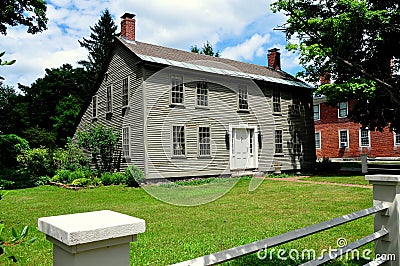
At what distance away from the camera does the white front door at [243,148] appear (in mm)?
16984

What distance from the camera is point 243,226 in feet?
21.7

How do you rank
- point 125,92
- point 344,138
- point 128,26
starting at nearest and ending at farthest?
point 125,92 → point 128,26 → point 344,138

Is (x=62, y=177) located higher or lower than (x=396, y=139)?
lower

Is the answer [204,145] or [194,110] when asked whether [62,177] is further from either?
[194,110]

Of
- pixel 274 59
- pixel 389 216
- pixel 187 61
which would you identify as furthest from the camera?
pixel 274 59

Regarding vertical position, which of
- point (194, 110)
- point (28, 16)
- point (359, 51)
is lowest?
point (194, 110)

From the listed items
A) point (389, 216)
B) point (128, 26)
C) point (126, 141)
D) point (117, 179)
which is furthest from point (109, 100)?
point (389, 216)

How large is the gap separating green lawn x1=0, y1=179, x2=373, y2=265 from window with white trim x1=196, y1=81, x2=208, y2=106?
5661 millimetres

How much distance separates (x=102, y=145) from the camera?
1762cm

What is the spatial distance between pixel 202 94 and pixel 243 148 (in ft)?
12.4

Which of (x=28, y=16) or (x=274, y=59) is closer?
(x=28, y=16)

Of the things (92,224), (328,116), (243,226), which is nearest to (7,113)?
(328,116)

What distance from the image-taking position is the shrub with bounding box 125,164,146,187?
569 inches

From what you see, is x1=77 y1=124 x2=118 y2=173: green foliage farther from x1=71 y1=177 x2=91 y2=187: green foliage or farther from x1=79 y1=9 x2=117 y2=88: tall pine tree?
x1=79 y1=9 x2=117 y2=88: tall pine tree
